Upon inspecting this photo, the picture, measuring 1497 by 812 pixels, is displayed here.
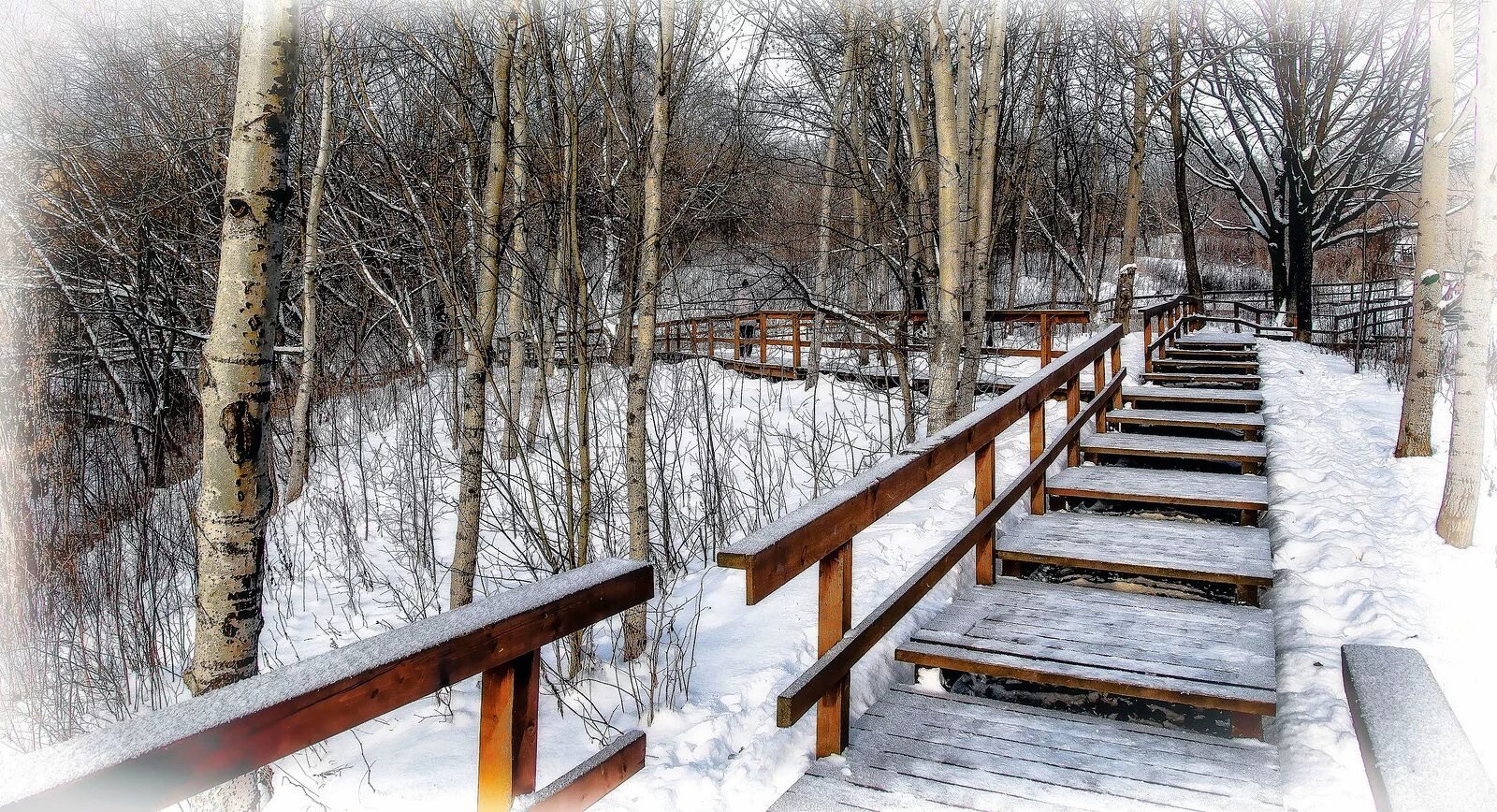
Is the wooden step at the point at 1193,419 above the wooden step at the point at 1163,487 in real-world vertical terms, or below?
above

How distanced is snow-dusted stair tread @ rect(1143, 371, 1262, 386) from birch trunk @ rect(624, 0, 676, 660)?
701 cm

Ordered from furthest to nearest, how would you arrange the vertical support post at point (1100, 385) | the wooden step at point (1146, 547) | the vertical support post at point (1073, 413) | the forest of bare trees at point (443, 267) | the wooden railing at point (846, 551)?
the vertical support post at point (1100, 385) → the vertical support post at point (1073, 413) → the forest of bare trees at point (443, 267) → the wooden step at point (1146, 547) → the wooden railing at point (846, 551)

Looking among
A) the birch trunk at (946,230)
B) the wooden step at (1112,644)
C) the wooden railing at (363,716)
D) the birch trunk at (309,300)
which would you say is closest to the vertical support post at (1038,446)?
the wooden step at (1112,644)

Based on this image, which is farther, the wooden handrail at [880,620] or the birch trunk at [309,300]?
the birch trunk at [309,300]

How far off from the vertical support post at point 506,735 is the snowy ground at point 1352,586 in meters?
2.20

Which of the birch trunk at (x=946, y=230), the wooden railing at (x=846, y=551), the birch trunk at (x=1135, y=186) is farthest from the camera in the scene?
the birch trunk at (x=1135, y=186)

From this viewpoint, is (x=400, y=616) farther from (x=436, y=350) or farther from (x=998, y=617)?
(x=436, y=350)

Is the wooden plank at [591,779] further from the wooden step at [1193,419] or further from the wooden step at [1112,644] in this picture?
the wooden step at [1193,419]

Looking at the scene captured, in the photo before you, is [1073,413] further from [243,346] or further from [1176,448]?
[243,346]

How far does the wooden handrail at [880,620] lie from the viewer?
2602 mm

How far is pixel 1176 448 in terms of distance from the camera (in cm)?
685

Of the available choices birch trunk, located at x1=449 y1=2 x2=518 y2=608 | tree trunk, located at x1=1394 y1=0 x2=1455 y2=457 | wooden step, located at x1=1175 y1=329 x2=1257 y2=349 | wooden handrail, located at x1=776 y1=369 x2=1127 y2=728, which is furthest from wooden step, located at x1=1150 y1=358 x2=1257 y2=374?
birch trunk, located at x1=449 y1=2 x2=518 y2=608

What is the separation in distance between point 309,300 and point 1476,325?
985cm

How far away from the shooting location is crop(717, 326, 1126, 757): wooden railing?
8.18 feet
